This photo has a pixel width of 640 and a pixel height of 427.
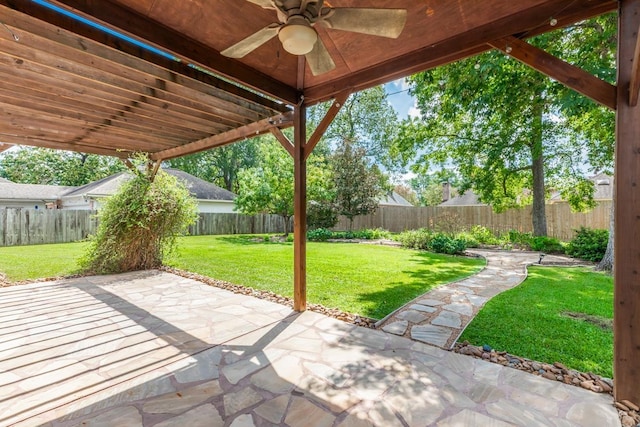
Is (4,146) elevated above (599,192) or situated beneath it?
elevated above

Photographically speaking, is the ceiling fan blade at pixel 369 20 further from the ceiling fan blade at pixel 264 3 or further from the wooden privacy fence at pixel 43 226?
the wooden privacy fence at pixel 43 226

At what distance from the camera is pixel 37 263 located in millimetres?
6801

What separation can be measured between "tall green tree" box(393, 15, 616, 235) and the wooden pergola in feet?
7.75

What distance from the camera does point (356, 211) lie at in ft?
47.6

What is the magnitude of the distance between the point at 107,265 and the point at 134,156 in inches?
89.6

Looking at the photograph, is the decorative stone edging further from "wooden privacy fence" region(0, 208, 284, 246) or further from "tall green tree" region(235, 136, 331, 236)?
"wooden privacy fence" region(0, 208, 284, 246)

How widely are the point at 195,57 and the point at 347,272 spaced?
4638mm

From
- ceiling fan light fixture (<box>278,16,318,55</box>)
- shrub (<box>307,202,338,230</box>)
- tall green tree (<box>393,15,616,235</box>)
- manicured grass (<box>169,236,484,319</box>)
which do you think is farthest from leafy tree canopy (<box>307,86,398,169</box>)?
ceiling fan light fixture (<box>278,16,318,55</box>)

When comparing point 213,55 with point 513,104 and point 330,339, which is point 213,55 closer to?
point 330,339

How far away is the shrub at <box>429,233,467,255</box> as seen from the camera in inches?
347

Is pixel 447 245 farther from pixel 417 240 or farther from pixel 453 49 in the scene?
pixel 453 49

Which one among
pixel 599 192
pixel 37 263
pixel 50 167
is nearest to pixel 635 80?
pixel 37 263

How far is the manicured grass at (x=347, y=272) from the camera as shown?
14.6 feet

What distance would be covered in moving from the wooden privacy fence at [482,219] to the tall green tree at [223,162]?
1191 cm
